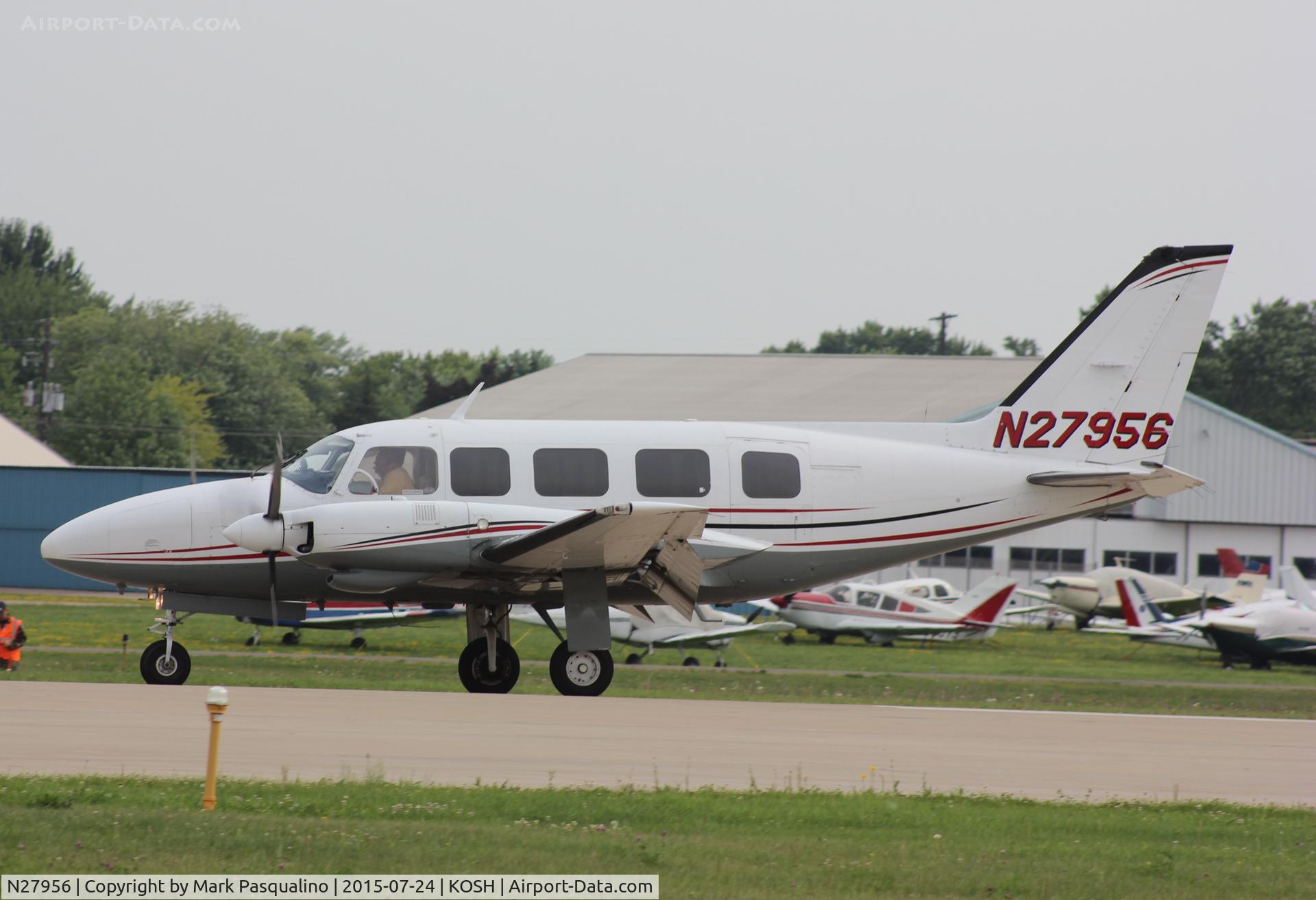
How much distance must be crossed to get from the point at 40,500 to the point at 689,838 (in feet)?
133

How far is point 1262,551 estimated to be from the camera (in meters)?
45.5

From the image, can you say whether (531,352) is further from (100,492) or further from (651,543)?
(651,543)

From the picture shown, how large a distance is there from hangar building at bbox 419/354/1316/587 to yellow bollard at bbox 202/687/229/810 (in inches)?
1395

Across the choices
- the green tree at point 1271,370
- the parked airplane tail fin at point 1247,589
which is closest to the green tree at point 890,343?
the green tree at point 1271,370

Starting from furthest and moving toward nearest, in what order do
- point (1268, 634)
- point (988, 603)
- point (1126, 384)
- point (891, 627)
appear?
point (891, 627) → point (988, 603) → point (1268, 634) → point (1126, 384)

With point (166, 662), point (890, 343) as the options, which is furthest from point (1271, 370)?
point (166, 662)

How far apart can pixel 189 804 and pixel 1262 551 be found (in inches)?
→ 1726

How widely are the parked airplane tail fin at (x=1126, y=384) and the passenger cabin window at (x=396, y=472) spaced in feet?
21.9

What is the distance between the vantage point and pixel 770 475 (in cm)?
1598

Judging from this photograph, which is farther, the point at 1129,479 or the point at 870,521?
the point at 870,521

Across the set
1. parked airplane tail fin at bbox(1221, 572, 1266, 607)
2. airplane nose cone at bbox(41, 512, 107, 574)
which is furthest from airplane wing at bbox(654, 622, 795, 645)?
parked airplane tail fin at bbox(1221, 572, 1266, 607)

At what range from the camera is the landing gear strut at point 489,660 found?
633 inches

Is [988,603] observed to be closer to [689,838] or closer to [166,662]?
[166,662]

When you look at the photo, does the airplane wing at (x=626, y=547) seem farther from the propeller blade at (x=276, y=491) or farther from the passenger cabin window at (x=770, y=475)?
the propeller blade at (x=276, y=491)
